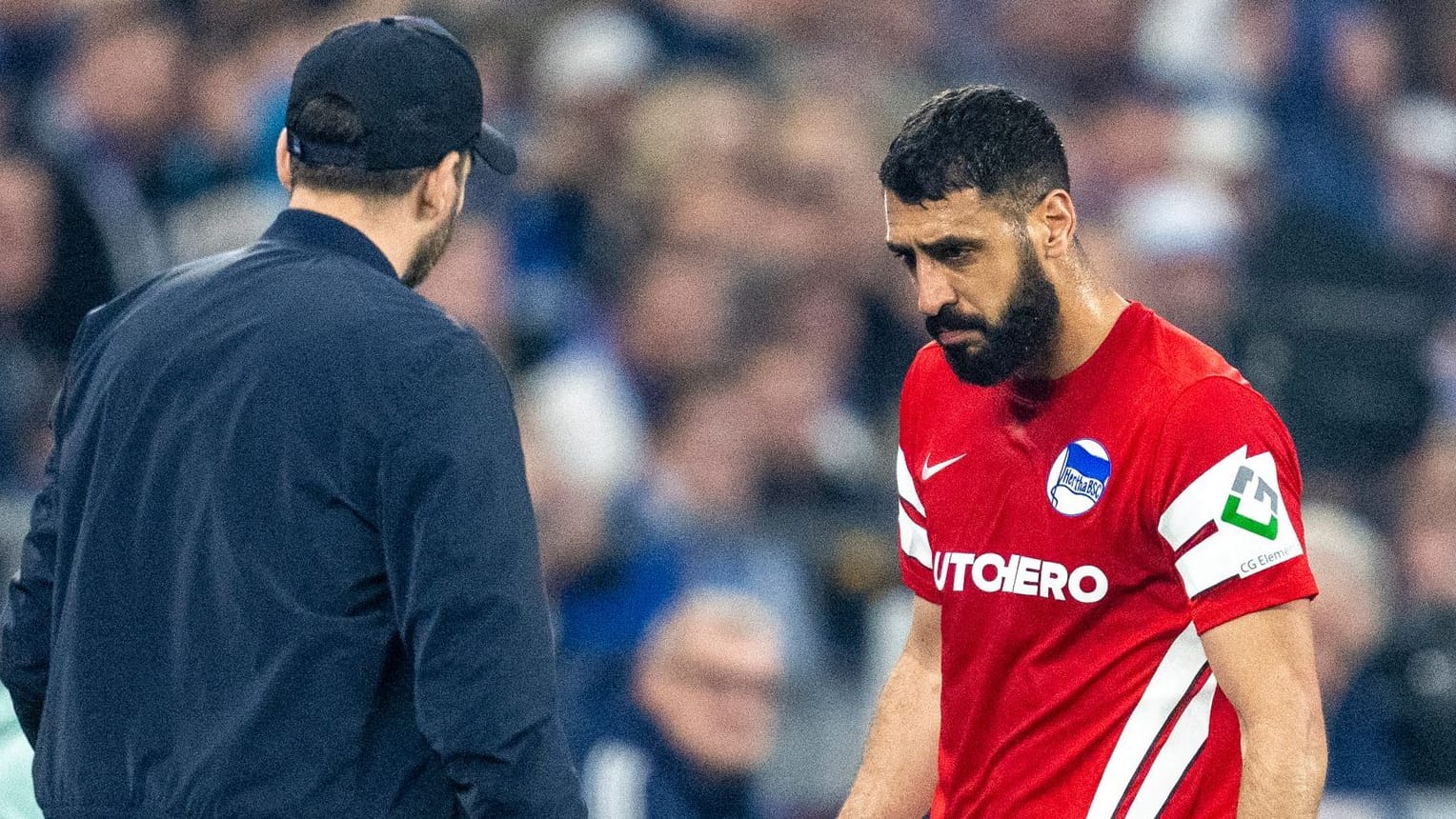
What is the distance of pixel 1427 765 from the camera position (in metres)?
5.32

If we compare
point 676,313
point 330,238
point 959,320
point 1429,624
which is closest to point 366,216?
point 330,238

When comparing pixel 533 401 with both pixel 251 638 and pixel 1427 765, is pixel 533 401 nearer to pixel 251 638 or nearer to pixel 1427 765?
pixel 1427 765

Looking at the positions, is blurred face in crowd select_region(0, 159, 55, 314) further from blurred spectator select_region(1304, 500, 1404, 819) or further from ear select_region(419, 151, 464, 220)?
blurred spectator select_region(1304, 500, 1404, 819)

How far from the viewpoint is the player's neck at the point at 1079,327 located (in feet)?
8.12

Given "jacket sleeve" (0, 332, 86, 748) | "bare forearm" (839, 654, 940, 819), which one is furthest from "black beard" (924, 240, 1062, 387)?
"jacket sleeve" (0, 332, 86, 748)

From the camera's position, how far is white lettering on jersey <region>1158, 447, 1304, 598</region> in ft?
7.40

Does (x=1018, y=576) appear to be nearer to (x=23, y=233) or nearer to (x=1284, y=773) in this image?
(x=1284, y=773)

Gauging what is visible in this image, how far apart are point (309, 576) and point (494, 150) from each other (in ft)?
2.12

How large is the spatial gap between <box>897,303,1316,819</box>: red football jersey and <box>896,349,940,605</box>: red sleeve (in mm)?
79

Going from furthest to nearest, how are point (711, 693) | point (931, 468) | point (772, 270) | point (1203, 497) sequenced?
point (772, 270)
point (711, 693)
point (931, 468)
point (1203, 497)

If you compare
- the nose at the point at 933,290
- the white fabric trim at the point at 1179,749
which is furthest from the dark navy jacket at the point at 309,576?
the white fabric trim at the point at 1179,749

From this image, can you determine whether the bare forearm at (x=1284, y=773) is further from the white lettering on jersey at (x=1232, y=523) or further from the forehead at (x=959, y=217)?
the forehead at (x=959, y=217)

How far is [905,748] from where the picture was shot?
2738mm

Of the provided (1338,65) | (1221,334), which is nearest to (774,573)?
(1221,334)
